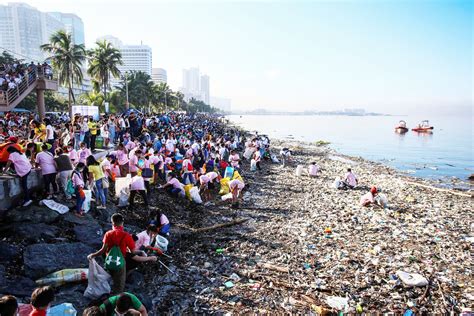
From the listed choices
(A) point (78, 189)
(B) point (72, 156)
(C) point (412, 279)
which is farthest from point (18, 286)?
(C) point (412, 279)

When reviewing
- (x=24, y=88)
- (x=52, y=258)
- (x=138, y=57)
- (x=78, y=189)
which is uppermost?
(x=138, y=57)

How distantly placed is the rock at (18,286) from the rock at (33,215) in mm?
1898

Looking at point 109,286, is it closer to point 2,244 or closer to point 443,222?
point 2,244

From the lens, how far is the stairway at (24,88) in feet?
52.7

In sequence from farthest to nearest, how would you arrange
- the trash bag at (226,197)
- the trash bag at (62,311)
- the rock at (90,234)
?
1. the trash bag at (226,197)
2. the rock at (90,234)
3. the trash bag at (62,311)

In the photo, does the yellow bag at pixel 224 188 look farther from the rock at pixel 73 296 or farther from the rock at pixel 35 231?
the rock at pixel 73 296

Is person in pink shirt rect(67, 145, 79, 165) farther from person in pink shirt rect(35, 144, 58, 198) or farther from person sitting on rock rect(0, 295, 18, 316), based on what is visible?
person sitting on rock rect(0, 295, 18, 316)

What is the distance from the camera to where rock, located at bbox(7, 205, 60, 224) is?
6.62 m

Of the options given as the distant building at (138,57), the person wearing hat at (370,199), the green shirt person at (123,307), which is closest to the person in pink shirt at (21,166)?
the green shirt person at (123,307)

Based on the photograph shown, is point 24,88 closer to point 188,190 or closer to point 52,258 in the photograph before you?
point 188,190

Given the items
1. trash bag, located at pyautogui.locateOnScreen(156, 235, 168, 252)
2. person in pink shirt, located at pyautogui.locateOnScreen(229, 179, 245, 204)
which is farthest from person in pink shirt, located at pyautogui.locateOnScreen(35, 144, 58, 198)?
person in pink shirt, located at pyautogui.locateOnScreen(229, 179, 245, 204)

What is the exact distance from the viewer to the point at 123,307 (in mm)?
3416

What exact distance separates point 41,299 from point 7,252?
11.1ft

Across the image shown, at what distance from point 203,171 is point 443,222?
30.1 feet
